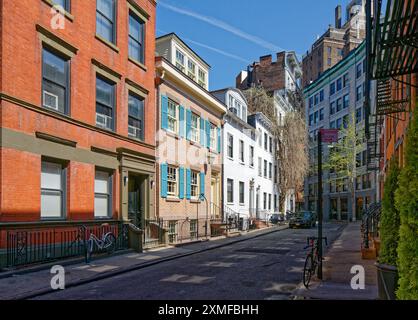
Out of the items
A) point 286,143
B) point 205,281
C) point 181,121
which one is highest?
point 286,143

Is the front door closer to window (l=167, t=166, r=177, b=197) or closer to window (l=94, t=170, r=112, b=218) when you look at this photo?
window (l=94, t=170, r=112, b=218)

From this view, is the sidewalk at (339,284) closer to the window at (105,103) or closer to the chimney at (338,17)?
the window at (105,103)

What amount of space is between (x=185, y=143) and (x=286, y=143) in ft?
76.7

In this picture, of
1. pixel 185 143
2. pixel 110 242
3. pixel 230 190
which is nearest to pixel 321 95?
pixel 230 190

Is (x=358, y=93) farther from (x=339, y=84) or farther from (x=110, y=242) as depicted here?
(x=110, y=242)

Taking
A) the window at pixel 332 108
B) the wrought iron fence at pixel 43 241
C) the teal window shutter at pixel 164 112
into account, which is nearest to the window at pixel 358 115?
the window at pixel 332 108

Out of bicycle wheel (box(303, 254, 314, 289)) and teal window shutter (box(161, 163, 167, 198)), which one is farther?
teal window shutter (box(161, 163, 167, 198))

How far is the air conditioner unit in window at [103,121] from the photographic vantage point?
15769 millimetres

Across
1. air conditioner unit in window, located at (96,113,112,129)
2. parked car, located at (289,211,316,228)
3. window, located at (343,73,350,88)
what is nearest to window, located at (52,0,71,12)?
air conditioner unit in window, located at (96,113,112,129)

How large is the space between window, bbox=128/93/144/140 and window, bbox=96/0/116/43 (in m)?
2.76

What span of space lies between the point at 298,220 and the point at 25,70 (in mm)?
27434

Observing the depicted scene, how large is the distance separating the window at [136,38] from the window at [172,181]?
5.92 m

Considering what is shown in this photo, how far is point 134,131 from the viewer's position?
720 inches

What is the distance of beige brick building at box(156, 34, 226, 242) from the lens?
65.9 feet
